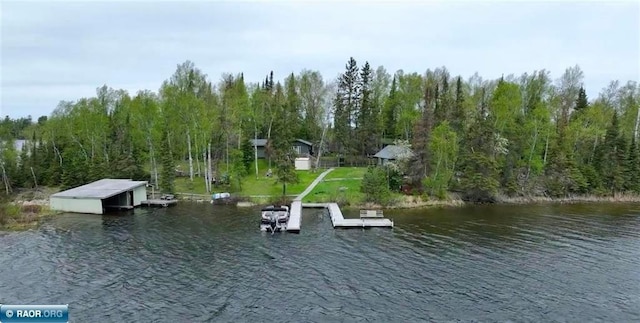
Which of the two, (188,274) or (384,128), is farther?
(384,128)

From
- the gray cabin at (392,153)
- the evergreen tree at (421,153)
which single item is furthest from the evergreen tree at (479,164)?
the gray cabin at (392,153)

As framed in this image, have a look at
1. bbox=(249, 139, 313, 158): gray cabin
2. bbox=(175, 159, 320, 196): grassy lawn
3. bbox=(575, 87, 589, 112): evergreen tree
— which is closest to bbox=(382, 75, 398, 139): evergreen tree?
bbox=(249, 139, 313, 158): gray cabin

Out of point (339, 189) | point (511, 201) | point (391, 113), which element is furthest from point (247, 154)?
point (511, 201)

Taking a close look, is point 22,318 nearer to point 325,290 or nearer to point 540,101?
point 325,290

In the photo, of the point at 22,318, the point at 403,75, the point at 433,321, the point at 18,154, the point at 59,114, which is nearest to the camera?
the point at 22,318

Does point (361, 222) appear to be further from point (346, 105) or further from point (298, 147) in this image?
Answer: point (346, 105)

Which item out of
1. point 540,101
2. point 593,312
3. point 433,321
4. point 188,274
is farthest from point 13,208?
point 540,101
